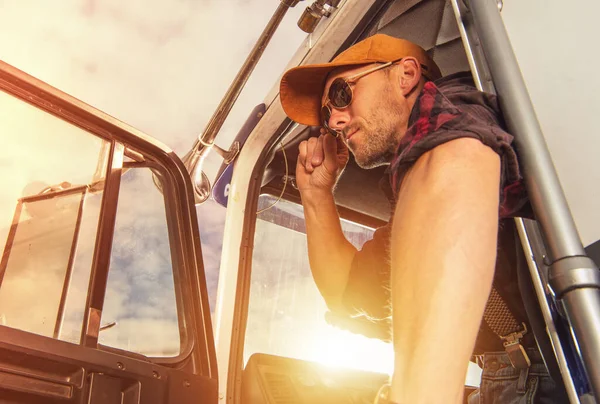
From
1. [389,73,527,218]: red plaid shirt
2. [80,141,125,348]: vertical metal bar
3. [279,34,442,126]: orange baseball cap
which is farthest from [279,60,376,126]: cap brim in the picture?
[389,73,527,218]: red plaid shirt

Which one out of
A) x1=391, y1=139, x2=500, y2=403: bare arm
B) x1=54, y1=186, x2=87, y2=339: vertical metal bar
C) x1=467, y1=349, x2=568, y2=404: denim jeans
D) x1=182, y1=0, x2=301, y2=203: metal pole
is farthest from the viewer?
x1=182, y1=0, x2=301, y2=203: metal pole

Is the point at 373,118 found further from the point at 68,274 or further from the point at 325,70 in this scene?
the point at 68,274

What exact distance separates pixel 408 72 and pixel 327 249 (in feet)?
→ 2.38

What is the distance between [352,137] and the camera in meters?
1.66

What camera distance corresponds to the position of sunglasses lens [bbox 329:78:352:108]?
169 centimetres

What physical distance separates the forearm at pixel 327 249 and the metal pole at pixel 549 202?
0.93 meters

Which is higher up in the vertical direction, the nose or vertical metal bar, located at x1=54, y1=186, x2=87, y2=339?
the nose

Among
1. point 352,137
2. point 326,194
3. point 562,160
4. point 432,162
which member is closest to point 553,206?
point 562,160

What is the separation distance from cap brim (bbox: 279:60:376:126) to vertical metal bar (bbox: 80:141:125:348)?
2.13 ft

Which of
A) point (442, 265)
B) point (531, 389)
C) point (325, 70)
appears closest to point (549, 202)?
point (442, 265)

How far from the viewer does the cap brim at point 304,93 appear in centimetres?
181

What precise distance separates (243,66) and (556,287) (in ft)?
5.60

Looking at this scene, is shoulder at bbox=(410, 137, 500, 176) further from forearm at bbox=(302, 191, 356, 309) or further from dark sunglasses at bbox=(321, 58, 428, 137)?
forearm at bbox=(302, 191, 356, 309)

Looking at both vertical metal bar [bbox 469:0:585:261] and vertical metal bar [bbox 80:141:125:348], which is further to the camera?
vertical metal bar [bbox 80:141:125:348]
